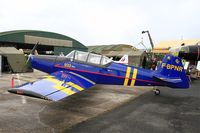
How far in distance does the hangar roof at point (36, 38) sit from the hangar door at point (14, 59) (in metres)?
14.3

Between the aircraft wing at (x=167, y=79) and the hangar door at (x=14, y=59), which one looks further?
the hangar door at (x=14, y=59)

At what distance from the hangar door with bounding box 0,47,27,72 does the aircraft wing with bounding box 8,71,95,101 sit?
12.1 m

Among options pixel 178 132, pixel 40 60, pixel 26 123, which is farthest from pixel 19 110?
pixel 178 132

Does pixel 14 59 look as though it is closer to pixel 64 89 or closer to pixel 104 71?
pixel 104 71

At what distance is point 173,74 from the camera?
8664 mm

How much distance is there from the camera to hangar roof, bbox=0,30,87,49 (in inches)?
1288

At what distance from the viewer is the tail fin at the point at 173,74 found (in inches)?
333

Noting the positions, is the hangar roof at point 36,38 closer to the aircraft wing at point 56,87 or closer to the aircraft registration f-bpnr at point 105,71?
the aircraft registration f-bpnr at point 105,71

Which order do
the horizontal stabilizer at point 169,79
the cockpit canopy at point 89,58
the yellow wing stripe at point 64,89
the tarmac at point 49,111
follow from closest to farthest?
the tarmac at point 49,111, the yellow wing stripe at point 64,89, the horizontal stabilizer at point 169,79, the cockpit canopy at point 89,58

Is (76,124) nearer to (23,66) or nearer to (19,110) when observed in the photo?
(19,110)

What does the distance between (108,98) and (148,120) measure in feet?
10.0

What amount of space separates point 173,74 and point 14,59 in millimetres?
15268

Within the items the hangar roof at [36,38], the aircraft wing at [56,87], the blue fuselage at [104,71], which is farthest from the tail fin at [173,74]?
the hangar roof at [36,38]

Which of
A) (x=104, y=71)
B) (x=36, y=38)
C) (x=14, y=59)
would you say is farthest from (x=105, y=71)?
(x=36, y=38)
